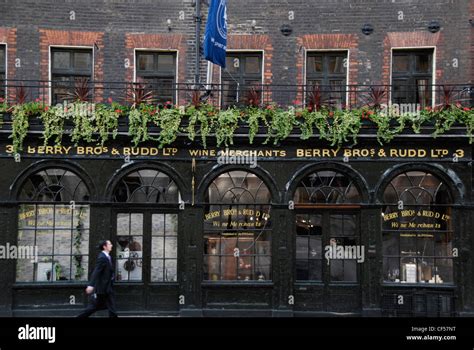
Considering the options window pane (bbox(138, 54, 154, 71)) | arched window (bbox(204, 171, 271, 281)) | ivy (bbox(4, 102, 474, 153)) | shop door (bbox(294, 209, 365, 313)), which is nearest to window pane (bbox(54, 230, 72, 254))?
ivy (bbox(4, 102, 474, 153))

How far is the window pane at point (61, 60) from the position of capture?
1488cm

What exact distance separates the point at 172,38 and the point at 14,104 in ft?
13.4

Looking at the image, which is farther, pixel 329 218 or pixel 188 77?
pixel 188 77

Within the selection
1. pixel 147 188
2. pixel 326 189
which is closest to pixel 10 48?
pixel 147 188

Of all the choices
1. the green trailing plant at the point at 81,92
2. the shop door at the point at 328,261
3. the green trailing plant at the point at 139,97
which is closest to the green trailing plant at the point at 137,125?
the green trailing plant at the point at 139,97

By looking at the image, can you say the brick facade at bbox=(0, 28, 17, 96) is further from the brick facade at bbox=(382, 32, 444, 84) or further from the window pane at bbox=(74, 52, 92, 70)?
the brick facade at bbox=(382, 32, 444, 84)

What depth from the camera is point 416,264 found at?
1390cm

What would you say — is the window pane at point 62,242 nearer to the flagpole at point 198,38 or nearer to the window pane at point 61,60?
the window pane at point 61,60

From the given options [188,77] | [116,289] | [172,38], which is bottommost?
[116,289]

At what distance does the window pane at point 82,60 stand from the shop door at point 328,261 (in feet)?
20.8

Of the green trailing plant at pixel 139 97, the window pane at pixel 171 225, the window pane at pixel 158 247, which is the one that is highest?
the green trailing plant at pixel 139 97

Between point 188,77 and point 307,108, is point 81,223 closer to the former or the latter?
point 188,77

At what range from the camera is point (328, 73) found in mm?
15047

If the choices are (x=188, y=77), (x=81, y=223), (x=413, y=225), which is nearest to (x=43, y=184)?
(x=81, y=223)
